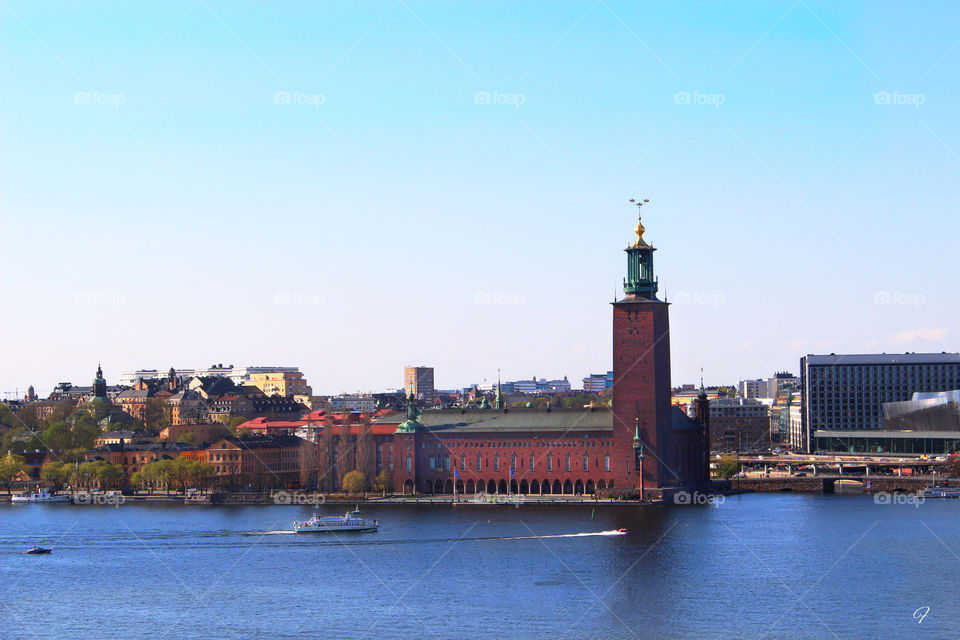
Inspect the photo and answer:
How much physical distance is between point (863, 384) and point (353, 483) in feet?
253

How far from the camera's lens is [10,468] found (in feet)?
380

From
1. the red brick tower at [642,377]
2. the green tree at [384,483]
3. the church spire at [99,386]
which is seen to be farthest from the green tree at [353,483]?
the church spire at [99,386]

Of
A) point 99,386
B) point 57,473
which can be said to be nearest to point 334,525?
point 57,473

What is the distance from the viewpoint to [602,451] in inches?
3883

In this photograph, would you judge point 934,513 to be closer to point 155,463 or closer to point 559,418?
point 559,418

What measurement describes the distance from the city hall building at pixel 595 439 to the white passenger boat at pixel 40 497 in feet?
76.0

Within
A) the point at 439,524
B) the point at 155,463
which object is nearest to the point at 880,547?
the point at 439,524

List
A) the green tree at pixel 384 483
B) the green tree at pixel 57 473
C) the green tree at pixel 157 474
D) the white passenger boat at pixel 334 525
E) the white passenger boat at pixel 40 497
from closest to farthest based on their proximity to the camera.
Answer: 1. the white passenger boat at pixel 334 525
2. the green tree at pixel 384 483
3. the white passenger boat at pixel 40 497
4. the green tree at pixel 157 474
5. the green tree at pixel 57 473

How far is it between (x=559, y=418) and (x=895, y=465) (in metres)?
35.0

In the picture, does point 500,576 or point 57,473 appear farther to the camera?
point 57,473

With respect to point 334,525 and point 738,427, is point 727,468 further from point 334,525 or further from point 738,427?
point 738,427

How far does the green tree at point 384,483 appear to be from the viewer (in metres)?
104

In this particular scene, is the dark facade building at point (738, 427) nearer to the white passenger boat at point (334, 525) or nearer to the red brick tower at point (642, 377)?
the red brick tower at point (642, 377)

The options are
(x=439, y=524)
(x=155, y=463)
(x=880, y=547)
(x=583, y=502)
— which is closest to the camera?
(x=880, y=547)
